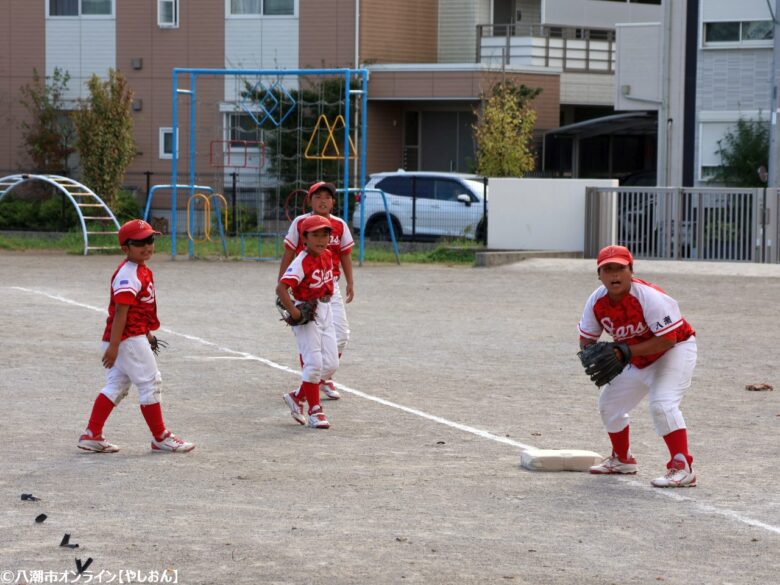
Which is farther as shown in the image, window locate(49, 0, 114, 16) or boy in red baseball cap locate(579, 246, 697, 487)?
window locate(49, 0, 114, 16)

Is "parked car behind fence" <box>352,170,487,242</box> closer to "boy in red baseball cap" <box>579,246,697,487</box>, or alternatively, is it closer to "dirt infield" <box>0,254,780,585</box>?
"dirt infield" <box>0,254,780,585</box>

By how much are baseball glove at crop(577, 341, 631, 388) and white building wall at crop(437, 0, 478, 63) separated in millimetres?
33794

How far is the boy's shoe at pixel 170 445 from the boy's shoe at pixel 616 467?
2.48 meters

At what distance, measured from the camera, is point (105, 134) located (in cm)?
3250

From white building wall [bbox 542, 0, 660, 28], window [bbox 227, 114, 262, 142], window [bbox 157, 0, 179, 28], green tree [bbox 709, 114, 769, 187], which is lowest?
green tree [bbox 709, 114, 769, 187]

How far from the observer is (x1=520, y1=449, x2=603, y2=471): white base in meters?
8.36

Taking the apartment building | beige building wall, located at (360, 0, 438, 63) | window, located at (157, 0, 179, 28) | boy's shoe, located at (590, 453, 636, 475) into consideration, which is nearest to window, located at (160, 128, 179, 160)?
the apartment building

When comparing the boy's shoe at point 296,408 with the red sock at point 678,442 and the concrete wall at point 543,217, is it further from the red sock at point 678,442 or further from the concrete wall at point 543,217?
the concrete wall at point 543,217

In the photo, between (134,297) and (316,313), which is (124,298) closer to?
(134,297)

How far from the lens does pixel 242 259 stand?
26.8 m

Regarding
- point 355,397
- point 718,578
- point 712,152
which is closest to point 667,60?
point 712,152

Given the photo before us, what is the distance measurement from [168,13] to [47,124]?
178 inches

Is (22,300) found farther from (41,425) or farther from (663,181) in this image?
(663,181)

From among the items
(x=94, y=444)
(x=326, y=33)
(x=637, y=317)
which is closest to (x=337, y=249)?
(x=94, y=444)
